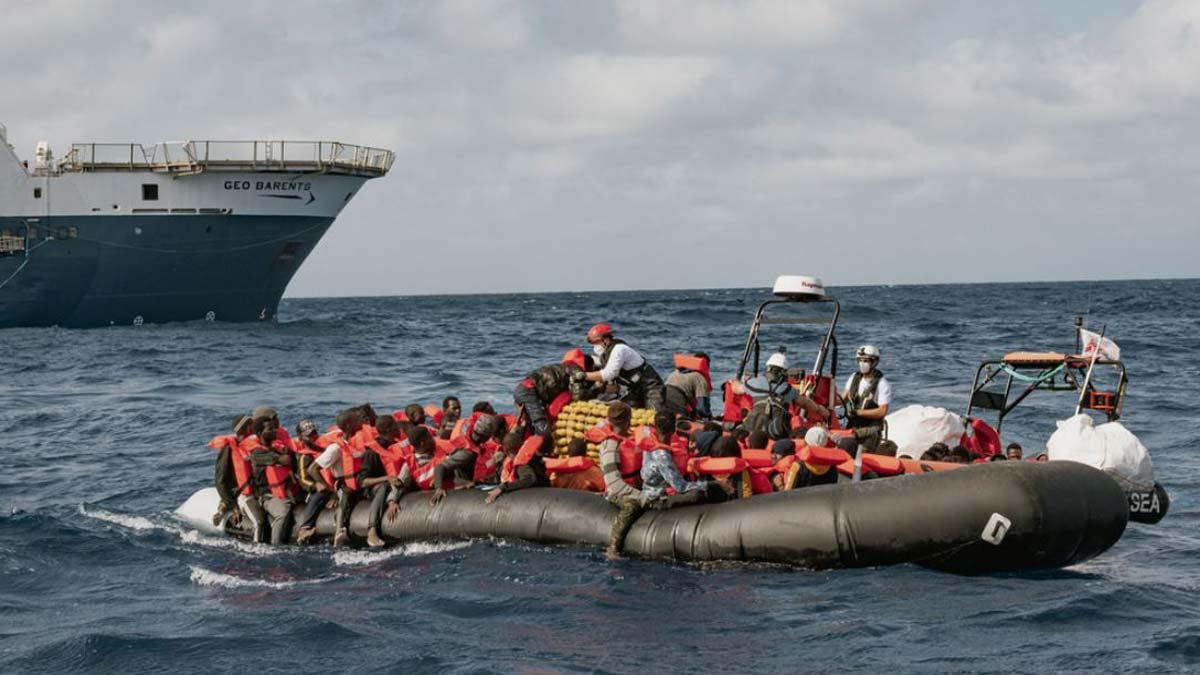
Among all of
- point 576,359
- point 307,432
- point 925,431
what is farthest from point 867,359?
point 307,432

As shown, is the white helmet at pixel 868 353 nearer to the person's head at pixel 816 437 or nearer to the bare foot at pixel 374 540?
the person's head at pixel 816 437

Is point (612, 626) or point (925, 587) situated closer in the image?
point (612, 626)

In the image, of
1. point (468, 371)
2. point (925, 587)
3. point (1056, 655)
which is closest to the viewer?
point (1056, 655)

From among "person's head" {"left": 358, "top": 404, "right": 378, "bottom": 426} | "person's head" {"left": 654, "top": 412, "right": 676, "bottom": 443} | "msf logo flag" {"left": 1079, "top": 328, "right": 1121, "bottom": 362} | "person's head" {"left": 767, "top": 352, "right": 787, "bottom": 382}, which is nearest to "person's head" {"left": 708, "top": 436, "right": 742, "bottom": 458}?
"person's head" {"left": 654, "top": 412, "right": 676, "bottom": 443}

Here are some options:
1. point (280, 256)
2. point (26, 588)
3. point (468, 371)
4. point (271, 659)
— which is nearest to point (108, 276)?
point (280, 256)

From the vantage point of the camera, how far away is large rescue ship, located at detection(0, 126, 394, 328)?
50344mm

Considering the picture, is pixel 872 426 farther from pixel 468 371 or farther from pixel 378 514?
pixel 468 371

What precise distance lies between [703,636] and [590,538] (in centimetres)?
261

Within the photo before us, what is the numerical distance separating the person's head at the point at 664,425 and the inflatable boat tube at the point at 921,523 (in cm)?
71

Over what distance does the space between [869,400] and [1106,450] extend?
249 centimetres

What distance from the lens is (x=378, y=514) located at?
13.0m

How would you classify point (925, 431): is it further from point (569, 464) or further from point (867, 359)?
point (569, 464)

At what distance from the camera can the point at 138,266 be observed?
169 feet

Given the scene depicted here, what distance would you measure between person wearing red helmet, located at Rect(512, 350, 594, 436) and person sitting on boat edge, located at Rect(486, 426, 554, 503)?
1.11 ft
